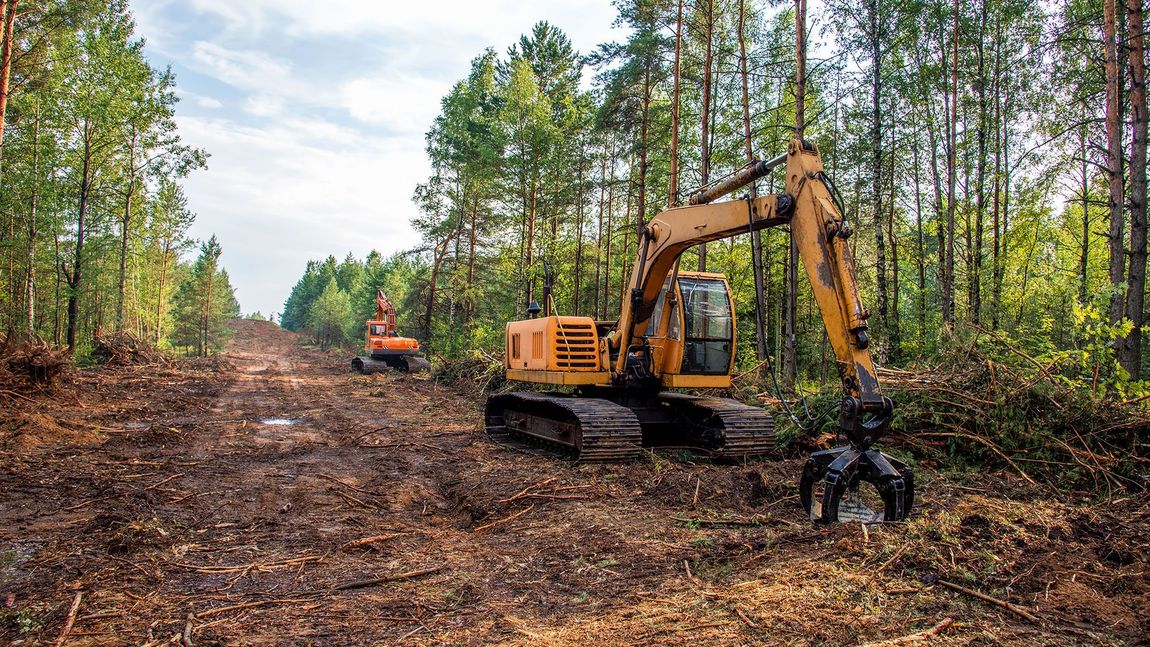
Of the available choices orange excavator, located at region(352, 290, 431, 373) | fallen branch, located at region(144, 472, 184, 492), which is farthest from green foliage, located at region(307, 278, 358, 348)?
fallen branch, located at region(144, 472, 184, 492)

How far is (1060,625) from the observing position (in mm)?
3393

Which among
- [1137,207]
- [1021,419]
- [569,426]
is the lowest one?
[569,426]

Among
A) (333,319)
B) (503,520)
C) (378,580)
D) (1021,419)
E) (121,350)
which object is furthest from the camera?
(333,319)

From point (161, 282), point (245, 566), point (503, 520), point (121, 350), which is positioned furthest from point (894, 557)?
point (161, 282)

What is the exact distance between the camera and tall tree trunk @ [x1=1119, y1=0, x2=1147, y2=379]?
912 centimetres

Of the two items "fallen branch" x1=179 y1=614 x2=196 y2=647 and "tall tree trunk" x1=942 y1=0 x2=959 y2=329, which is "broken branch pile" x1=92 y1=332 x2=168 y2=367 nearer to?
"fallen branch" x1=179 y1=614 x2=196 y2=647

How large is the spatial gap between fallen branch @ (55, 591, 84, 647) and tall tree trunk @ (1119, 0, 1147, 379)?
11635 mm

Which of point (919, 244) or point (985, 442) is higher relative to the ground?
point (919, 244)

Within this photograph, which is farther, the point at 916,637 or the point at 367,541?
the point at 367,541

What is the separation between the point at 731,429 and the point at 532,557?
3968 mm

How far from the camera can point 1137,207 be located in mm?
9375

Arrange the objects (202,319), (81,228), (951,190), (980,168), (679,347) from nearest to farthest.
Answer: (679,347), (980,168), (951,190), (81,228), (202,319)

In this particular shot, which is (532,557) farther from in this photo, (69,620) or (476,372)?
(476,372)

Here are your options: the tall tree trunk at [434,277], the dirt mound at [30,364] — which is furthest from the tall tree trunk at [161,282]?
the dirt mound at [30,364]
